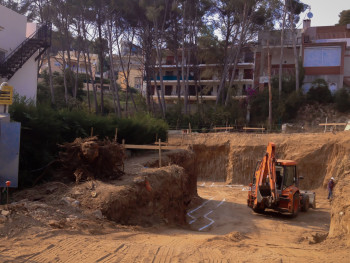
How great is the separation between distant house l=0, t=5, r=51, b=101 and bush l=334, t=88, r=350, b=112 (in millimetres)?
30036

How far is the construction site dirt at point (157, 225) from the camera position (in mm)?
6793

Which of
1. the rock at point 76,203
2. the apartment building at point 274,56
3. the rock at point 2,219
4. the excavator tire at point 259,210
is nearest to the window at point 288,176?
the excavator tire at point 259,210

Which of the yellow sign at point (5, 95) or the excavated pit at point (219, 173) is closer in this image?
the excavated pit at point (219, 173)

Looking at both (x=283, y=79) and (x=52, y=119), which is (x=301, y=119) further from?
(x=52, y=119)

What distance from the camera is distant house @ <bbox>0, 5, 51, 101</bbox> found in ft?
77.0

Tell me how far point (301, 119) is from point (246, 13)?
13.3 meters

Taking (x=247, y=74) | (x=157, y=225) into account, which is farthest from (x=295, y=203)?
(x=247, y=74)

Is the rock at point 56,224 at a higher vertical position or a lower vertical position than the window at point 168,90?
lower

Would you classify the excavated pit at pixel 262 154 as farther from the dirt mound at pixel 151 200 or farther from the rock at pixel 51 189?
the rock at pixel 51 189

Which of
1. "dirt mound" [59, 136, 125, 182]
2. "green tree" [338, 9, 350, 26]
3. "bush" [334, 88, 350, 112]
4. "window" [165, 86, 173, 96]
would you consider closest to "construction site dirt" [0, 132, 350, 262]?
"dirt mound" [59, 136, 125, 182]

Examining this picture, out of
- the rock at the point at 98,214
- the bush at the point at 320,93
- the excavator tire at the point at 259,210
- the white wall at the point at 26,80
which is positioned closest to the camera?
the rock at the point at 98,214

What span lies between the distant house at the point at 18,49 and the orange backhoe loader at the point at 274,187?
16.2 metres

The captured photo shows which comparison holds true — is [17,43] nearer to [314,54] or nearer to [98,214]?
[98,214]

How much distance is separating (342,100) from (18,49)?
32123 millimetres
